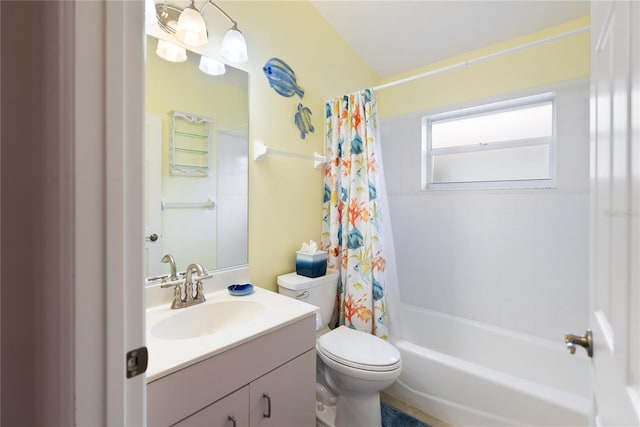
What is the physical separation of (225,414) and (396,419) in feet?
3.77

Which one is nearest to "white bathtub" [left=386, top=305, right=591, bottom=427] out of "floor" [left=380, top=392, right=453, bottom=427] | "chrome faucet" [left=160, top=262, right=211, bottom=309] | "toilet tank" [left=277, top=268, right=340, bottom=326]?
"floor" [left=380, top=392, right=453, bottom=427]

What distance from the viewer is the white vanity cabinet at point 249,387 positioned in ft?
2.68

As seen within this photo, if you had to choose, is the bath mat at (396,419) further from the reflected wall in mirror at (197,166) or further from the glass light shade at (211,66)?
the glass light shade at (211,66)

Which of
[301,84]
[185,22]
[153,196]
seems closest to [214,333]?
[153,196]

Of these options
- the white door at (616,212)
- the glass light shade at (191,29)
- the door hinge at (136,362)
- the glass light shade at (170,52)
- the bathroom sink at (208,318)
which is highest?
the glass light shade at (191,29)

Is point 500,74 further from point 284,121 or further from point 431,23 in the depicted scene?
point 284,121

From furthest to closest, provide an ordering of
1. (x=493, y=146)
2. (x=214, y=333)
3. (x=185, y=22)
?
(x=493, y=146)
(x=185, y=22)
(x=214, y=333)

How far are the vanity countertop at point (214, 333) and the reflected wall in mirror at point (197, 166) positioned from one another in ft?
0.66

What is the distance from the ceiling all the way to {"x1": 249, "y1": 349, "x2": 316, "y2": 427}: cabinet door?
2085 millimetres

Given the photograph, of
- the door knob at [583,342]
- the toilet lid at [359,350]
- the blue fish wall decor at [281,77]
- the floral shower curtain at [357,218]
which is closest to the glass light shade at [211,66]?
the blue fish wall decor at [281,77]

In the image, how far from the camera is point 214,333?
3.59 ft

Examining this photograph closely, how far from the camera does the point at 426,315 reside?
2258 millimetres

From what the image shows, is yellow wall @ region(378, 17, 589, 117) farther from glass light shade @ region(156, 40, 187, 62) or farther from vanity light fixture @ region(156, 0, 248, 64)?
glass light shade @ region(156, 40, 187, 62)

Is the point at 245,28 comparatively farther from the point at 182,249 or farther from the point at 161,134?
the point at 182,249
